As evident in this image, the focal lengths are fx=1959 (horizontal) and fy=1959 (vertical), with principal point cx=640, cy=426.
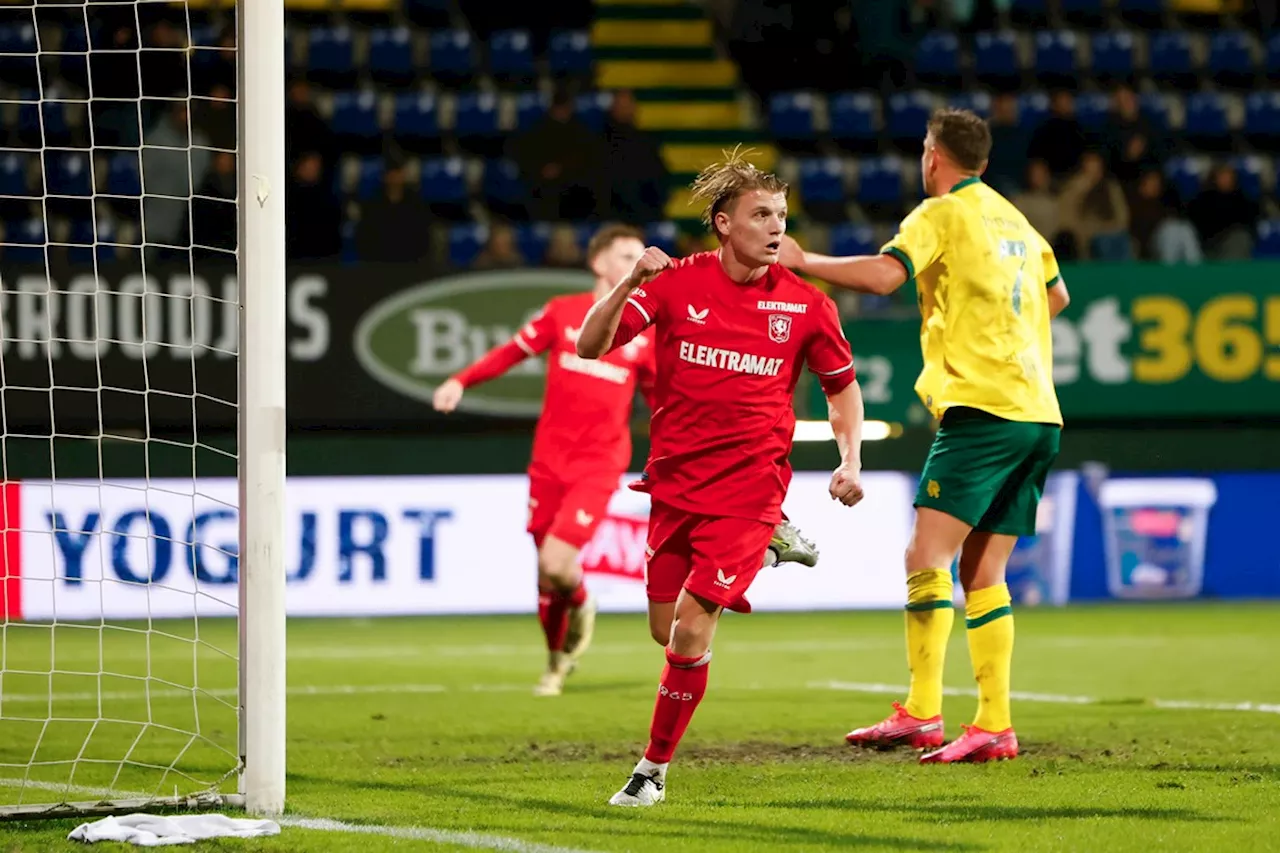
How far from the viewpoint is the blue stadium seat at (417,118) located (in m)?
16.3

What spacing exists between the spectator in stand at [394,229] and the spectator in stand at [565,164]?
122 cm

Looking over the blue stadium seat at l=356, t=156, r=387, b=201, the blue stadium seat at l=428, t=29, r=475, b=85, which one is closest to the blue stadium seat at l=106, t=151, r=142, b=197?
the blue stadium seat at l=356, t=156, r=387, b=201

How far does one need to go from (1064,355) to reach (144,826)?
10124 millimetres

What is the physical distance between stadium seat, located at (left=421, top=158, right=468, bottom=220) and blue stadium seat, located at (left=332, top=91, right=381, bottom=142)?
0.61 m

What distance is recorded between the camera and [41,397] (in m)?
12.9

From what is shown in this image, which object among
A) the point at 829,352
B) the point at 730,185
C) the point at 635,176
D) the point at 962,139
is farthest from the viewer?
the point at 635,176

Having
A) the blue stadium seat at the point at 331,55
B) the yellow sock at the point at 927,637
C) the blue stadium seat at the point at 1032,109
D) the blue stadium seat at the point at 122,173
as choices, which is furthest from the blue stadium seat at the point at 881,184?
the yellow sock at the point at 927,637

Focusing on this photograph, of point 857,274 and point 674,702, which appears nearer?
point 674,702

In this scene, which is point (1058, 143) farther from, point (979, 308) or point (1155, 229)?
point (979, 308)

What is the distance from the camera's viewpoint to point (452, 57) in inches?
663

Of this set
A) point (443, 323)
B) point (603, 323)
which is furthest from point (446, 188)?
point (603, 323)

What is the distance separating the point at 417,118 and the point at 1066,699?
958 cm

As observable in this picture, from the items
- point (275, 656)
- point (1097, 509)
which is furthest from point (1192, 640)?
point (275, 656)

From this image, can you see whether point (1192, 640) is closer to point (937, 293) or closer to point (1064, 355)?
point (1064, 355)
